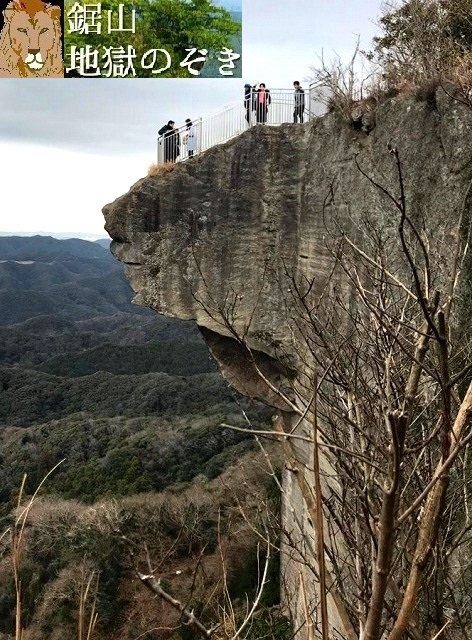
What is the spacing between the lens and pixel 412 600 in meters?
1.50

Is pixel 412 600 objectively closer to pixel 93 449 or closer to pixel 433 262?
pixel 433 262

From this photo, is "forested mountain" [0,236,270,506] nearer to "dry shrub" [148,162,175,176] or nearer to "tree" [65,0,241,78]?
"dry shrub" [148,162,175,176]

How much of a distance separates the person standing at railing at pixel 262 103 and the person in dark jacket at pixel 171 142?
145cm

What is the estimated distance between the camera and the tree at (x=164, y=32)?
12.9 m

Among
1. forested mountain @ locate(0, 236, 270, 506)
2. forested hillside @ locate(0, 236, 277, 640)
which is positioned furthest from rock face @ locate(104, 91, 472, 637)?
forested mountain @ locate(0, 236, 270, 506)

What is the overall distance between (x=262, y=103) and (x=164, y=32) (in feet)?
19.2

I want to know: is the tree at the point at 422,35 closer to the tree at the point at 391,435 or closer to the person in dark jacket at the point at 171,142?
the tree at the point at 391,435

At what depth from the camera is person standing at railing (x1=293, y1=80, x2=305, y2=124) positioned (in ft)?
29.9

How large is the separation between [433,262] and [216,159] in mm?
4776

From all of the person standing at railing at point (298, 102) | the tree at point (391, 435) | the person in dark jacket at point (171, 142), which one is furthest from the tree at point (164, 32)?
the tree at point (391, 435)

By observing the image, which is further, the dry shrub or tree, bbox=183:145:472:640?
the dry shrub

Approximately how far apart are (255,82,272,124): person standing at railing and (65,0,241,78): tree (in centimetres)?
410

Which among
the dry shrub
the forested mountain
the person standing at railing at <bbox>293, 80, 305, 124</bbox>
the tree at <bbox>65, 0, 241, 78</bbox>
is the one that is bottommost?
the forested mountain

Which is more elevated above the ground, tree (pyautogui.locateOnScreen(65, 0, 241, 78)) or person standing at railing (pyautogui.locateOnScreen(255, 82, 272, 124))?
tree (pyautogui.locateOnScreen(65, 0, 241, 78))
